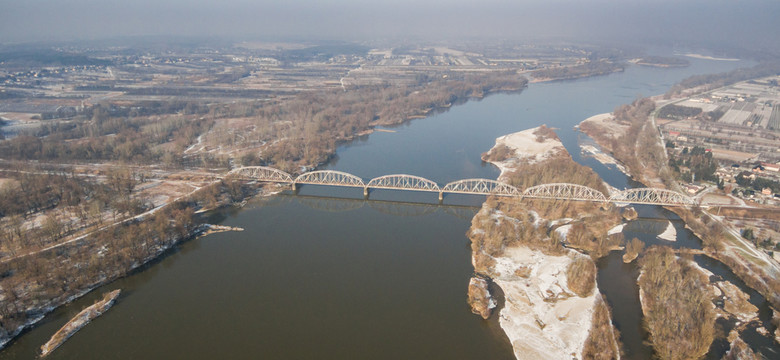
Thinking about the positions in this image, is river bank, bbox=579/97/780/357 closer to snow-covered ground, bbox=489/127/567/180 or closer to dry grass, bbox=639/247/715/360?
dry grass, bbox=639/247/715/360

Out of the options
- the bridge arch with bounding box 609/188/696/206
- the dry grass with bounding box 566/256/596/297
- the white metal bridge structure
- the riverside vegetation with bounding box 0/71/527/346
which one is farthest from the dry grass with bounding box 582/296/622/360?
the riverside vegetation with bounding box 0/71/527/346

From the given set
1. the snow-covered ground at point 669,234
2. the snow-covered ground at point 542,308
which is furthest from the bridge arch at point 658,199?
the snow-covered ground at point 542,308

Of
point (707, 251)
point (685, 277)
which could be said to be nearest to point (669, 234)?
point (707, 251)

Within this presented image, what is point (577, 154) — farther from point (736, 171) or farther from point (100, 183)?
point (100, 183)

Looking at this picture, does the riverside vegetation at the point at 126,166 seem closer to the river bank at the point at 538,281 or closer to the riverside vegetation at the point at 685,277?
the river bank at the point at 538,281

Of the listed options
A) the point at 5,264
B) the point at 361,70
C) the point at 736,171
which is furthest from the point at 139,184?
the point at 361,70
